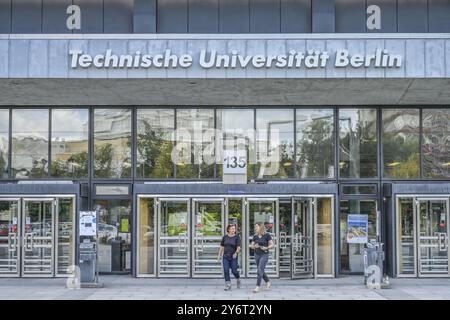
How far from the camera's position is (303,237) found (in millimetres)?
18703

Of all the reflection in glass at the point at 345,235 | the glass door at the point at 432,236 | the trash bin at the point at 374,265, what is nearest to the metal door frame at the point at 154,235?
the reflection in glass at the point at 345,235

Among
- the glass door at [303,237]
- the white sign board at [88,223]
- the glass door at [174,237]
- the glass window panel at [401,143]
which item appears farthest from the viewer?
the glass window panel at [401,143]

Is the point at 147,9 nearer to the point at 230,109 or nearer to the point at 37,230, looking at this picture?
the point at 230,109

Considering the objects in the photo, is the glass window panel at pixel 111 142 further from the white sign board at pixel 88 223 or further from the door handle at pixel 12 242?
the door handle at pixel 12 242

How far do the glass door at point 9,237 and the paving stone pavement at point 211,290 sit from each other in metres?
0.38

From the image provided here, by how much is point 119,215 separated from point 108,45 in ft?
17.2

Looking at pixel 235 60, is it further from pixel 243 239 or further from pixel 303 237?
pixel 303 237

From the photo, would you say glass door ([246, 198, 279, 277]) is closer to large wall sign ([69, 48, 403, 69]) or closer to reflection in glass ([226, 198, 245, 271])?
reflection in glass ([226, 198, 245, 271])

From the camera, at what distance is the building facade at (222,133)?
16859 millimetres

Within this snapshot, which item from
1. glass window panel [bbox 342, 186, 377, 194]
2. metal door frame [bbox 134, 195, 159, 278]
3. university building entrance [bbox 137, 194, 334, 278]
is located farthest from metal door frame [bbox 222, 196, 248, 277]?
glass window panel [bbox 342, 186, 377, 194]

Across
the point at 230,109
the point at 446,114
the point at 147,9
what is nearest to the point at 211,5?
the point at 147,9

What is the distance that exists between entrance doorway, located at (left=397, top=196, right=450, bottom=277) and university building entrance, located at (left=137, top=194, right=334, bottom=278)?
79.2 inches

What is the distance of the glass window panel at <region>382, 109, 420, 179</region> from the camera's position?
19531 millimetres

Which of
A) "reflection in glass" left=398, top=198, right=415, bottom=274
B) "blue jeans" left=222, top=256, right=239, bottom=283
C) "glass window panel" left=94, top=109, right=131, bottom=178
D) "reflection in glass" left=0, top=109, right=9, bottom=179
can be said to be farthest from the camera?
"reflection in glass" left=0, top=109, right=9, bottom=179
